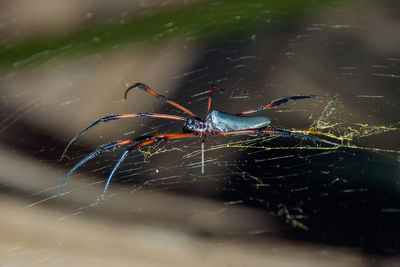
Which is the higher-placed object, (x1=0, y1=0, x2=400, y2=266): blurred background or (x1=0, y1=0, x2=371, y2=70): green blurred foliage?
(x1=0, y1=0, x2=371, y2=70): green blurred foliage

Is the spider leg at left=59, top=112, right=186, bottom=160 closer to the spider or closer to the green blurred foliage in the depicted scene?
the spider

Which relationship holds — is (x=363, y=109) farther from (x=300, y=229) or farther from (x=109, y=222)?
(x=109, y=222)

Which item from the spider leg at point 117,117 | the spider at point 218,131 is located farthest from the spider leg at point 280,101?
the spider leg at point 117,117

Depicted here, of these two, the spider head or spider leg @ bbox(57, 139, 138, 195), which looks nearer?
spider leg @ bbox(57, 139, 138, 195)

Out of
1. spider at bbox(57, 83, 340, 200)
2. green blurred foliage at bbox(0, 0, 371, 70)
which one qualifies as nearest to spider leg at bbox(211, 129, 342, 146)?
spider at bbox(57, 83, 340, 200)

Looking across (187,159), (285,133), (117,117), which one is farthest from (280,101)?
(117,117)

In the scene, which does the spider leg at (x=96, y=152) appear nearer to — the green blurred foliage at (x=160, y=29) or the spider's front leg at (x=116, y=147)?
the spider's front leg at (x=116, y=147)

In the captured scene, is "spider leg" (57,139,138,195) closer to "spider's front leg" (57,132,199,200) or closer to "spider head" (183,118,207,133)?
"spider's front leg" (57,132,199,200)

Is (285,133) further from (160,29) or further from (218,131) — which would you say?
(160,29)
